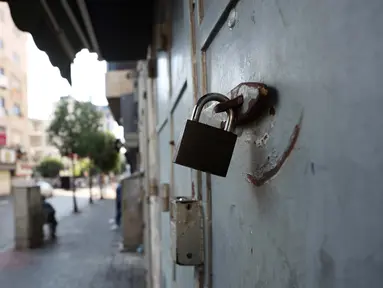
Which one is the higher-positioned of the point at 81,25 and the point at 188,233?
the point at 81,25

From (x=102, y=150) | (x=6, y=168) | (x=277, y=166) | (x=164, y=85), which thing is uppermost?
(x=164, y=85)

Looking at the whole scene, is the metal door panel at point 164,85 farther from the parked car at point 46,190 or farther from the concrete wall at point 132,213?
the parked car at point 46,190

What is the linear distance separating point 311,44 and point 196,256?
1.21 metres

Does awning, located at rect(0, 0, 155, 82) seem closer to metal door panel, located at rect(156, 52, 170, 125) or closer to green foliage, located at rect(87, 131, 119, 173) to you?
metal door panel, located at rect(156, 52, 170, 125)

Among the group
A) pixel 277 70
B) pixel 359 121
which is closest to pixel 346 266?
pixel 359 121

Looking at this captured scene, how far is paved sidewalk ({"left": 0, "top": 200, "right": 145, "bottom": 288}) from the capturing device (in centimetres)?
751

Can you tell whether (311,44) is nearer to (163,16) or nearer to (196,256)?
(196,256)

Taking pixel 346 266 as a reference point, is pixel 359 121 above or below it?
above

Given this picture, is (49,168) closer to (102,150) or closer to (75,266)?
(102,150)

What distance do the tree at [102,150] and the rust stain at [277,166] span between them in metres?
24.3

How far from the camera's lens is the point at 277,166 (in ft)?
3.04

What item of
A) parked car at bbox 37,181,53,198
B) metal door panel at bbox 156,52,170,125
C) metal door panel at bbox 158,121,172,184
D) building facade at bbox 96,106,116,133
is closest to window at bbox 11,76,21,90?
building facade at bbox 96,106,116,133

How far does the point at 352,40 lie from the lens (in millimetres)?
606

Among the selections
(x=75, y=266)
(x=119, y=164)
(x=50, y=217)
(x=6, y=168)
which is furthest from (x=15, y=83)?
(x=75, y=266)
